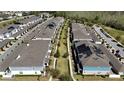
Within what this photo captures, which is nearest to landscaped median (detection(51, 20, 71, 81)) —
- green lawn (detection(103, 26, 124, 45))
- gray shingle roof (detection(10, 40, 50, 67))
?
gray shingle roof (detection(10, 40, 50, 67))

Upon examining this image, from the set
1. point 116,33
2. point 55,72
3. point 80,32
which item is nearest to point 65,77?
point 55,72

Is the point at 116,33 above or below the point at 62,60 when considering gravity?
above

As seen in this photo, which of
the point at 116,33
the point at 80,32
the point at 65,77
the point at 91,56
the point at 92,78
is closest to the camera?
the point at 65,77

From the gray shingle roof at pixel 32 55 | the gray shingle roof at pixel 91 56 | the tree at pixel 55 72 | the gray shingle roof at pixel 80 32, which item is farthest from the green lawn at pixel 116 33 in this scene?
the tree at pixel 55 72

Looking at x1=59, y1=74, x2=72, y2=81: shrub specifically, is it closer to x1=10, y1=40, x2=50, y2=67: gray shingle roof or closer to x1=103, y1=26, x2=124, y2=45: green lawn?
x1=10, y1=40, x2=50, y2=67: gray shingle roof

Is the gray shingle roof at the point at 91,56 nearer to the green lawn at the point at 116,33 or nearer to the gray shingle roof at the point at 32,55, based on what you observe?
the gray shingle roof at the point at 32,55

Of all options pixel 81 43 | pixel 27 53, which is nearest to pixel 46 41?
pixel 81 43

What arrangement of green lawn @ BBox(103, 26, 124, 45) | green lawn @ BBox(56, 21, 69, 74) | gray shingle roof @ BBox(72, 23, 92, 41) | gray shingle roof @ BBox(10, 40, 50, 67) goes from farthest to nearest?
1. gray shingle roof @ BBox(72, 23, 92, 41)
2. green lawn @ BBox(103, 26, 124, 45)
3. green lawn @ BBox(56, 21, 69, 74)
4. gray shingle roof @ BBox(10, 40, 50, 67)

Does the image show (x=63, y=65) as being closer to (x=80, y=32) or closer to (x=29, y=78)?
(x=29, y=78)
